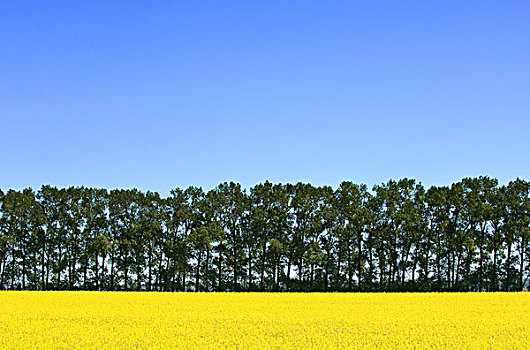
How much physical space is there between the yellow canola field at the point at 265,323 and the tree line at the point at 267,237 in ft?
72.0

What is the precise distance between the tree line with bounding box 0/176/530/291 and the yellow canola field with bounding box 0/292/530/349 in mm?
21935

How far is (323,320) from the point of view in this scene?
29.5 m

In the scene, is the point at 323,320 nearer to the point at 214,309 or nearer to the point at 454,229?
the point at 214,309

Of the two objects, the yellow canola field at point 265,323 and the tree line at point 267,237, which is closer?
the yellow canola field at point 265,323

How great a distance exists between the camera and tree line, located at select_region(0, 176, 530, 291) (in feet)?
208

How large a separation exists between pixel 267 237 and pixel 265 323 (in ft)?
123

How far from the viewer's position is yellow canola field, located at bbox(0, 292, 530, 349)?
22.6 m

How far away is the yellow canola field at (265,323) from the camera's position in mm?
Result: 22578

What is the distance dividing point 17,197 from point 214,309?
134ft

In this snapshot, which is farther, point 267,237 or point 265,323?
point 267,237

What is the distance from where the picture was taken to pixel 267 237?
65812 mm

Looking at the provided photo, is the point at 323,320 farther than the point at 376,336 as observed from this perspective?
Yes

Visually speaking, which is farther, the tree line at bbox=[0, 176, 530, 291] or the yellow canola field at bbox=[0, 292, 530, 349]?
the tree line at bbox=[0, 176, 530, 291]

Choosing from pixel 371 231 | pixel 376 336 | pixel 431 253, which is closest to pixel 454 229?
pixel 431 253
